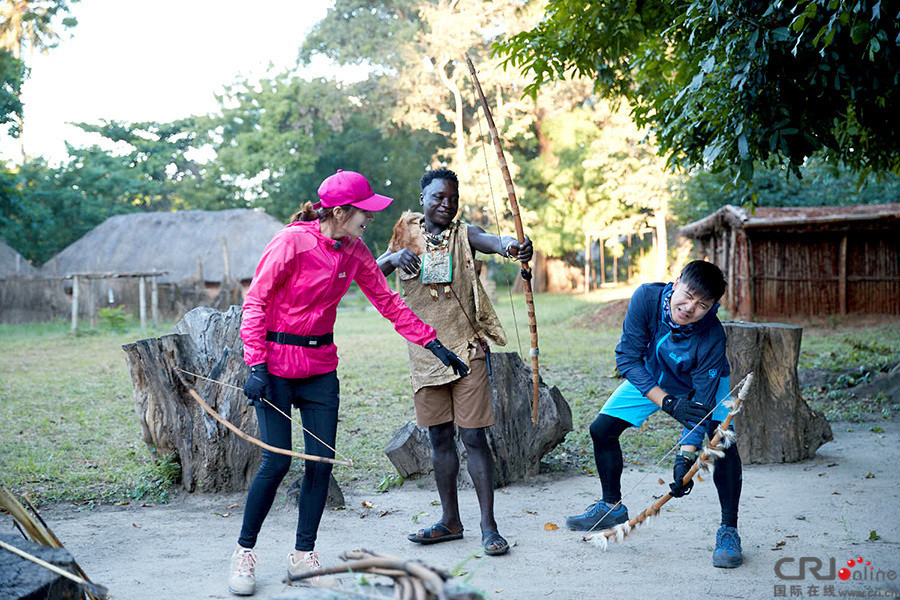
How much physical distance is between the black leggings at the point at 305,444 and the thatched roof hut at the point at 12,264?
28.7m

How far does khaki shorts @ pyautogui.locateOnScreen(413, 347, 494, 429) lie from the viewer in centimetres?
439

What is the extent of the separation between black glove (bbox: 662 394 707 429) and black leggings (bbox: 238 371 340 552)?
167cm

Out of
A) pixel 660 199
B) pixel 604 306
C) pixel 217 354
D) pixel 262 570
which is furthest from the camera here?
pixel 660 199

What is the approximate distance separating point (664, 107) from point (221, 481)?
17.6 ft

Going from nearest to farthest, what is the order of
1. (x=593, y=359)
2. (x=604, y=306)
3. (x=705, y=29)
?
(x=705, y=29) → (x=593, y=359) → (x=604, y=306)

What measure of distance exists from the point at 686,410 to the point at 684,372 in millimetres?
354

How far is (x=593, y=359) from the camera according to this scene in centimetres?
1308

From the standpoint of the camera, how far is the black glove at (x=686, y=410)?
3.91 m

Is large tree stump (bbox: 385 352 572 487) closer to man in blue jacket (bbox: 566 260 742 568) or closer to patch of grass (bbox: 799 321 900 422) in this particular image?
man in blue jacket (bbox: 566 260 742 568)

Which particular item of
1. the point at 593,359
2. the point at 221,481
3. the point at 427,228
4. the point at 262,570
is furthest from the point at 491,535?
the point at 593,359

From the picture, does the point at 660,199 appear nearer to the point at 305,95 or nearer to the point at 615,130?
the point at 615,130

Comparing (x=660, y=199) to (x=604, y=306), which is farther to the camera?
(x=660, y=199)

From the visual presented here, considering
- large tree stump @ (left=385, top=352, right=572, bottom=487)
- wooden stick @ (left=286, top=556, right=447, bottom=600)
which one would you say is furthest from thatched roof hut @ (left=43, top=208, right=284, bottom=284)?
wooden stick @ (left=286, top=556, right=447, bottom=600)

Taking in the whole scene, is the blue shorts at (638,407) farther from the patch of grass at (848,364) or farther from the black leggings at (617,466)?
the patch of grass at (848,364)
